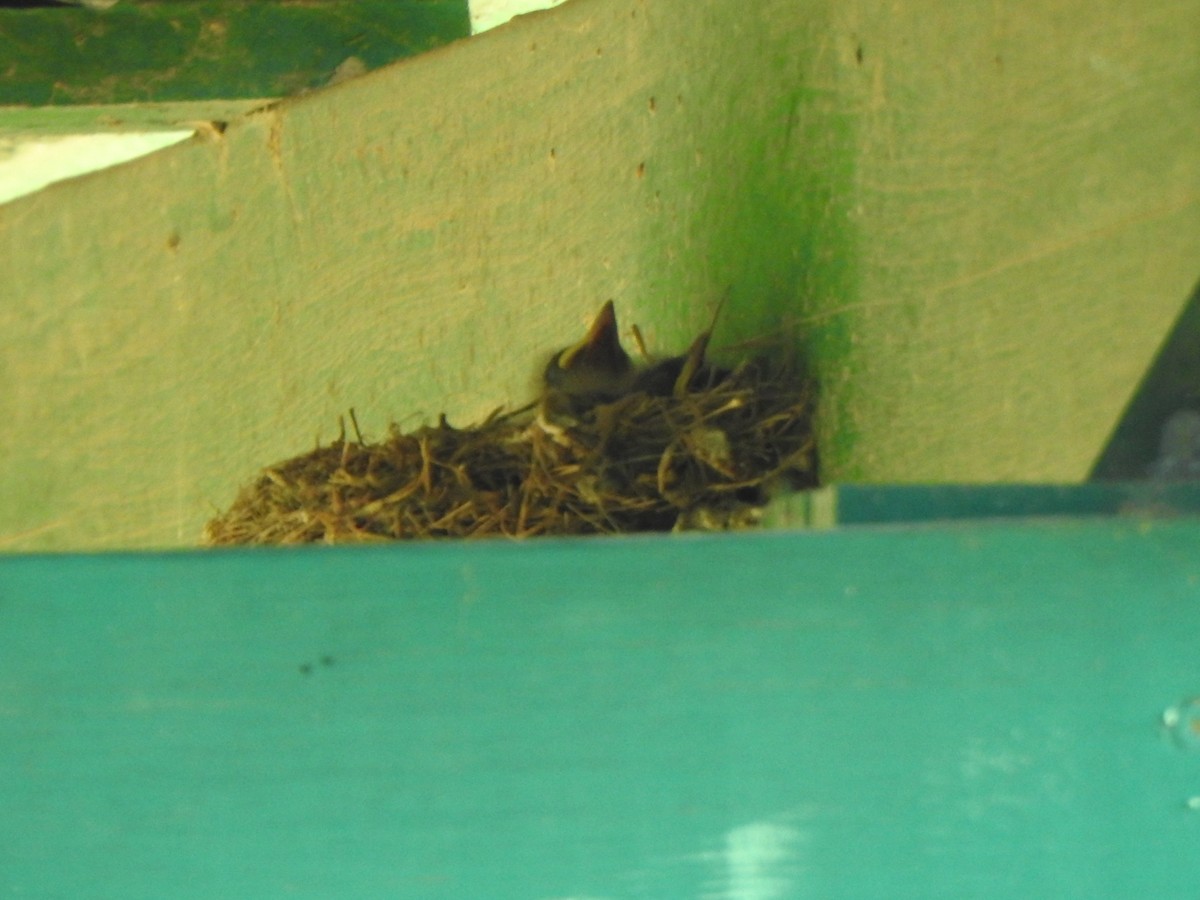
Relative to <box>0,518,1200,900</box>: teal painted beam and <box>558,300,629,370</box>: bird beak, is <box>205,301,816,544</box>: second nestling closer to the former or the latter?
<box>558,300,629,370</box>: bird beak

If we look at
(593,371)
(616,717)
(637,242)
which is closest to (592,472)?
(593,371)

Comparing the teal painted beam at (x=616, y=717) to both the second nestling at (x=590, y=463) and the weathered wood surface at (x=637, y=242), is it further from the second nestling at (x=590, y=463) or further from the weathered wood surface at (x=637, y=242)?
the second nestling at (x=590, y=463)

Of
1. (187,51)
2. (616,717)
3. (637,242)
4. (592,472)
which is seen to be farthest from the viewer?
(187,51)

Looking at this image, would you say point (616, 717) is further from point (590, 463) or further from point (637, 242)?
point (637, 242)

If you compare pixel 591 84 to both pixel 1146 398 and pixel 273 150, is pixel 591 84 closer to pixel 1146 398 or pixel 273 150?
pixel 273 150

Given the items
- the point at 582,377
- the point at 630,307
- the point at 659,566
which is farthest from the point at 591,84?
the point at 659,566

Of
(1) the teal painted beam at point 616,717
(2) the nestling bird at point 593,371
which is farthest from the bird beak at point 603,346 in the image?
(1) the teal painted beam at point 616,717

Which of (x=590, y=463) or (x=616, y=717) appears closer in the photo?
(x=616, y=717)
